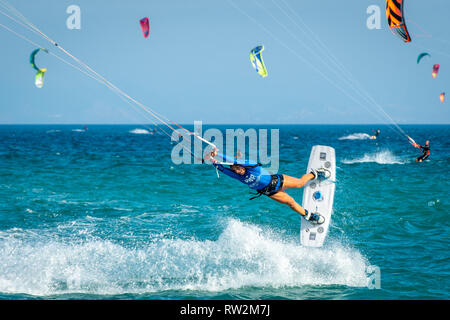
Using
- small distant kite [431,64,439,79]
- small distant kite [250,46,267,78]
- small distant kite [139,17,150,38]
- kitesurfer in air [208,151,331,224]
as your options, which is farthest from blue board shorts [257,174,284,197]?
small distant kite [431,64,439,79]

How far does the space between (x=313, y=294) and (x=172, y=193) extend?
8.84 m

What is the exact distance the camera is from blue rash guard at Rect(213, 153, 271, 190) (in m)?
6.91

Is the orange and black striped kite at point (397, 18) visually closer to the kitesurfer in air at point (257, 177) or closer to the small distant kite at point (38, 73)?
the kitesurfer in air at point (257, 177)

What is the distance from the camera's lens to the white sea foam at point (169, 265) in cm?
689

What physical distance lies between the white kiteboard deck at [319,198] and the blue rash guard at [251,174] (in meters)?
1.66

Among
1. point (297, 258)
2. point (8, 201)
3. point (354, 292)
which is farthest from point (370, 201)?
point (8, 201)

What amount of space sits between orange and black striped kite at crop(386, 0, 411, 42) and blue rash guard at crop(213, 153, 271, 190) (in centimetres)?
564

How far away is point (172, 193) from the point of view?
14.8m

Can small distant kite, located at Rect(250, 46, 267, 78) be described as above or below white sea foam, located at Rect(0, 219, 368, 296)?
above

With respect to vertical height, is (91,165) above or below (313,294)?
above

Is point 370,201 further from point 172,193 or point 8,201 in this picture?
point 8,201

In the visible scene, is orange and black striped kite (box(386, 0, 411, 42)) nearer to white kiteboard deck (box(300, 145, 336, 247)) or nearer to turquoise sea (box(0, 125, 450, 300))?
white kiteboard deck (box(300, 145, 336, 247))

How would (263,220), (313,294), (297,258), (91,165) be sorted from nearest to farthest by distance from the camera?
(313,294) → (297,258) → (263,220) → (91,165)

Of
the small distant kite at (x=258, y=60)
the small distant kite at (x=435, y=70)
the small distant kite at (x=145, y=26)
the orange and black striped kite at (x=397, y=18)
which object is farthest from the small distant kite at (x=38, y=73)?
the small distant kite at (x=435, y=70)
